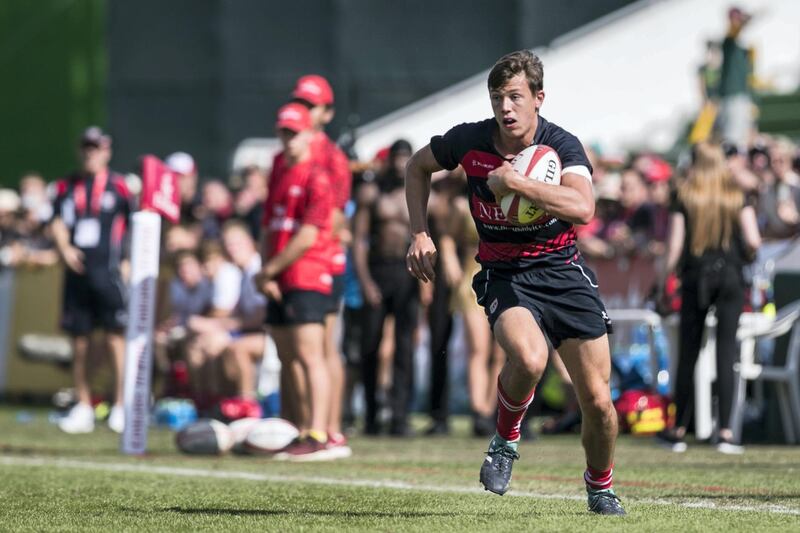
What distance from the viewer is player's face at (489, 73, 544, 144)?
20.8ft

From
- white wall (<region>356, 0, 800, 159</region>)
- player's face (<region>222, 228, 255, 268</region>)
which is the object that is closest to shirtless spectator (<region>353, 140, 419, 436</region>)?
player's face (<region>222, 228, 255, 268</region>)

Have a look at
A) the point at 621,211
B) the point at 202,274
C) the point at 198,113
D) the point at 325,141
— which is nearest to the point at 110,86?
the point at 198,113

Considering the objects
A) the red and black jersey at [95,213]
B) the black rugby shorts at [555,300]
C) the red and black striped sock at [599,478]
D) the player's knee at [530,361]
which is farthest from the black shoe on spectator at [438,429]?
the player's knee at [530,361]

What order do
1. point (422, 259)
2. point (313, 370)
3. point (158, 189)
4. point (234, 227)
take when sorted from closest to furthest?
point (422, 259)
point (313, 370)
point (158, 189)
point (234, 227)

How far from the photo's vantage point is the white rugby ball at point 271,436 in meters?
10.2

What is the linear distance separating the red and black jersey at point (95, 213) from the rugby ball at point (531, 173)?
818 cm

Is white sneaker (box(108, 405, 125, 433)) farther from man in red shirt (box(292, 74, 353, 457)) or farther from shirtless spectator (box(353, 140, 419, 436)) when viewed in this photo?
man in red shirt (box(292, 74, 353, 457))

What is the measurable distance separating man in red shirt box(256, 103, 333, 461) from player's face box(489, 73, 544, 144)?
3.86 meters

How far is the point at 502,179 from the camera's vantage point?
6.09 m

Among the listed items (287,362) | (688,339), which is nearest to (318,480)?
(287,362)

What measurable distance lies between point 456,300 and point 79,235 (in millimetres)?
3496

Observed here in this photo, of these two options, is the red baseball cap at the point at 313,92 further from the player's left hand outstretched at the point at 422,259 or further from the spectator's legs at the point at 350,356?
the player's left hand outstretched at the point at 422,259

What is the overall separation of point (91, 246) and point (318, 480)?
607cm

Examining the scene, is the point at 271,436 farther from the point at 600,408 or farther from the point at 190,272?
the point at 190,272
